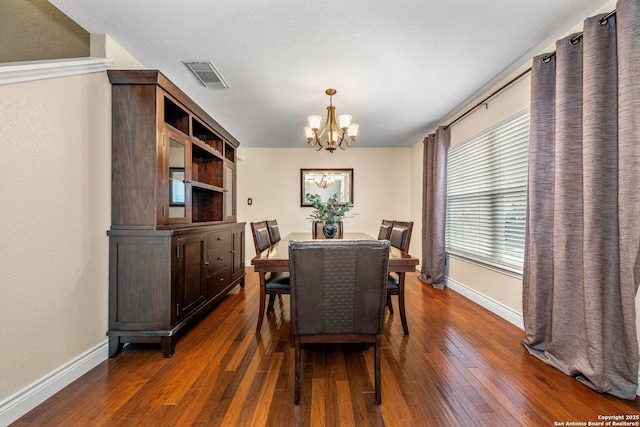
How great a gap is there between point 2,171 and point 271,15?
68.0 inches

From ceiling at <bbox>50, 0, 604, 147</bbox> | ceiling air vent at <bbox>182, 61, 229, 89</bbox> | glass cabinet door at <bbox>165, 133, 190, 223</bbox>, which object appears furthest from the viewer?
ceiling air vent at <bbox>182, 61, 229, 89</bbox>

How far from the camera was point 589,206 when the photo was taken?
1.56m

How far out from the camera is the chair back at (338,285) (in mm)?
1374

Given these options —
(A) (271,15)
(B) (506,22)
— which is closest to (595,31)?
(B) (506,22)

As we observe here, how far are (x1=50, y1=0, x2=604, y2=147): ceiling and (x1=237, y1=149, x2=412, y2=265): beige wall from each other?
2.07m

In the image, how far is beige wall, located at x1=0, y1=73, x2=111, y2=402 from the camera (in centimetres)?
137

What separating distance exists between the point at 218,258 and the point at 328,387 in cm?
176

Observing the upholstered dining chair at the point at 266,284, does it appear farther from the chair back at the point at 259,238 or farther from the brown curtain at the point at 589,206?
the brown curtain at the point at 589,206

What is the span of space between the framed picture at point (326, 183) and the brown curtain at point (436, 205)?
5.28 ft

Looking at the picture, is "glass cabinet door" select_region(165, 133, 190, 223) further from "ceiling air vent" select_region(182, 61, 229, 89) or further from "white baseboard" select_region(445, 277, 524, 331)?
"white baseboard" select_region(445, 277, 524, 331)

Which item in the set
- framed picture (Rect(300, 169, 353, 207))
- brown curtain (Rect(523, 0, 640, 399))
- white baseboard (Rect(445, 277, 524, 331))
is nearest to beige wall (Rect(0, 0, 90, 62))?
framed picture (Rect(300, 169, 353, 207))

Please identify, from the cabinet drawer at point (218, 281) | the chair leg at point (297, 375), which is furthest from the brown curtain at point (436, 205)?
the chair leg at point (297, 375)

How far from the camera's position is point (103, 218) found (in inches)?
74.4

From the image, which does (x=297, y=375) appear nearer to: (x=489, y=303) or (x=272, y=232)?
(x=272, y=232)
